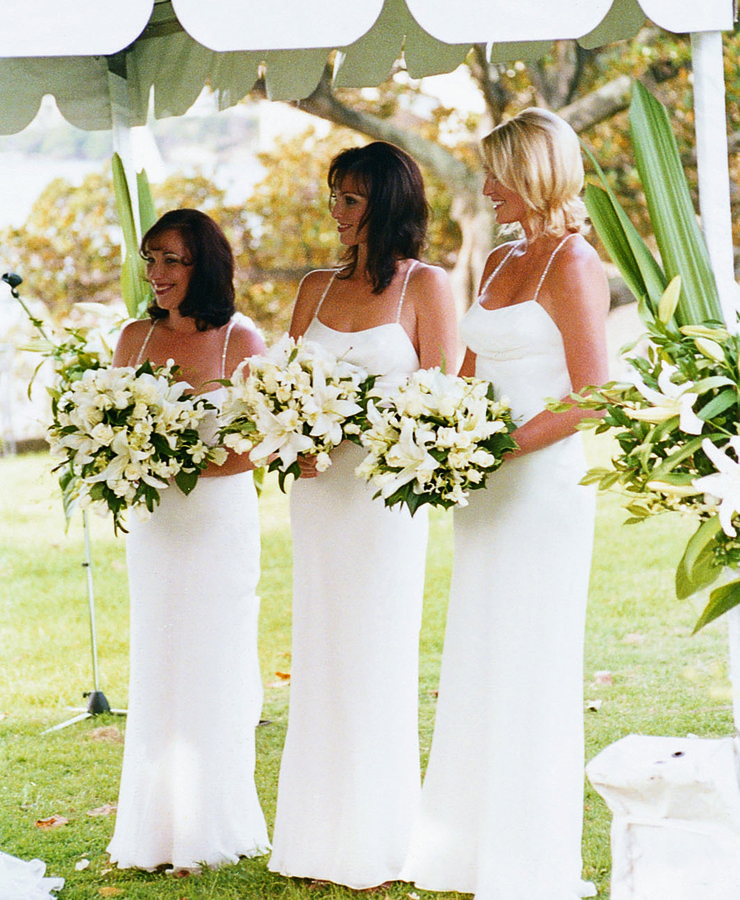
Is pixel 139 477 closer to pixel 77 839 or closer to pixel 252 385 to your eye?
pixel 252 385

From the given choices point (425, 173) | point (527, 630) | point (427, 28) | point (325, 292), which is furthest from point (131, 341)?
point (425, 173)

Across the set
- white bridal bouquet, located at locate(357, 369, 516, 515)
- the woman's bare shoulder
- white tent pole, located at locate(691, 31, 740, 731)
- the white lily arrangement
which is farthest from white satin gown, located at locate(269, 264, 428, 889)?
white tent pole, located at locate(691, 31, 740, 731)

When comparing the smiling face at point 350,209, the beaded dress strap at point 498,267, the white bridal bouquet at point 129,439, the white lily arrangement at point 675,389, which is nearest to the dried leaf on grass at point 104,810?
the white bridal bouquet at point 129,439

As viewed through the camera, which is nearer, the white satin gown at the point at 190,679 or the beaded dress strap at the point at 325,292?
the beaded dress strap at the point at 325,292

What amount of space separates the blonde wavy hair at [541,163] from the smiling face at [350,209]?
457 mm

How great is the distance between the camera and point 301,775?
154 inches

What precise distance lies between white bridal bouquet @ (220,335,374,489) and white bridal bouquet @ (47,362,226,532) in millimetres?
255

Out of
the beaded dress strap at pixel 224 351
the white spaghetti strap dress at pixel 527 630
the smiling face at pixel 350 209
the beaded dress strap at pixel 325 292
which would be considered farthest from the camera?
the beaded dress strap at pixel 224 351

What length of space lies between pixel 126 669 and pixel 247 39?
6.02 m

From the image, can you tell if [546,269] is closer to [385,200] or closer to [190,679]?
[385,200]

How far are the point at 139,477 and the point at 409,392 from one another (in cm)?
97

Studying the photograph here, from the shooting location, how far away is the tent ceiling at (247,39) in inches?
104

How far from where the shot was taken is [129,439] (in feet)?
12.2

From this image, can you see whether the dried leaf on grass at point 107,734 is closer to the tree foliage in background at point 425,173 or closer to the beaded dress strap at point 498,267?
the beaded dress strap at point 498,267
